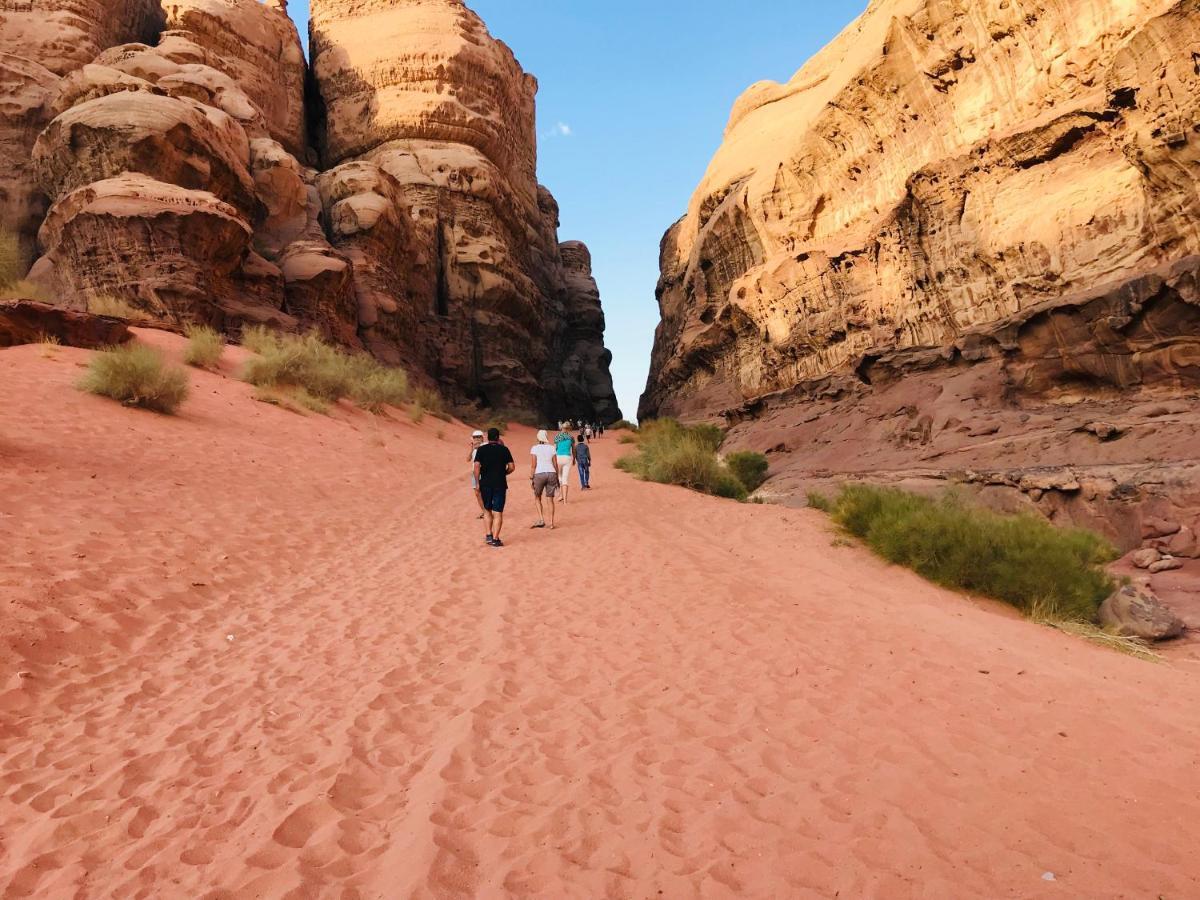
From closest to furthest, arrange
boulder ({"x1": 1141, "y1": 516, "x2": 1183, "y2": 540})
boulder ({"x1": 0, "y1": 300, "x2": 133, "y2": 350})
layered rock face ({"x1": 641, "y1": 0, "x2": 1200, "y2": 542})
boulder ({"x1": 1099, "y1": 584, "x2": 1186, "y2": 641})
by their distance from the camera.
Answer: boulder ({"x1": 1099, "y1": 584, "x2": 1186, "y2": 641}), boulder ({"x1": 1141, "y1": 516, "x2": 1183, "y2": 540}), layered rock face ({"x1": 641, "y1": 0, "x2": 1200, "y2": 542}), boulder ({"x1": 0, "y1": 300, "x2": 133, "y2": 350})

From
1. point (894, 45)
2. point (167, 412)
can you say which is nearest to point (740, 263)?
point (894, 45)

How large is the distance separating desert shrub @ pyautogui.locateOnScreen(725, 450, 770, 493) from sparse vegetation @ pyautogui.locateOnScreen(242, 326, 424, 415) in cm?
1290

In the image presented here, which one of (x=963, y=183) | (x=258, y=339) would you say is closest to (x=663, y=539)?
(x=963, y=183)

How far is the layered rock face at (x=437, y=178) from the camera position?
105 ft

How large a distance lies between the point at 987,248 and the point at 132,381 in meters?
18.2

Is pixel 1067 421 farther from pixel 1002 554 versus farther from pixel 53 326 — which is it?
pixel 53 326

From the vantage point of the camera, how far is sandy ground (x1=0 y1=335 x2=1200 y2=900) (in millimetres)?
2398

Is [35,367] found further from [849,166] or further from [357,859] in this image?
[849,166]

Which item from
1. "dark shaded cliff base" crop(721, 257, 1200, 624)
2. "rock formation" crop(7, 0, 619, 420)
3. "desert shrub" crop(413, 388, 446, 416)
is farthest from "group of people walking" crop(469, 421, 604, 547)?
"desert shrub" crop(413, 388, 446, 416)

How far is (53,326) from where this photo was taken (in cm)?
1475

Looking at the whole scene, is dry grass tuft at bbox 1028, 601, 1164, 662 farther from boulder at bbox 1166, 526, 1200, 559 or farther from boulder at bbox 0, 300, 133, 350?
boulder at bbox 0, 300, 133, 350

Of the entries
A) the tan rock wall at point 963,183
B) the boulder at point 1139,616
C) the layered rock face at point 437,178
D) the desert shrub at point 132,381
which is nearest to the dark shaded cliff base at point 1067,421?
the tan rock wall at point 963,183

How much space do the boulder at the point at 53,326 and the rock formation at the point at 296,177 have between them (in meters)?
4.87

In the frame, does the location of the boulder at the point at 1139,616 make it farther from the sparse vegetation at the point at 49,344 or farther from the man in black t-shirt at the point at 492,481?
the sparse vegetation at the point at 49,344
